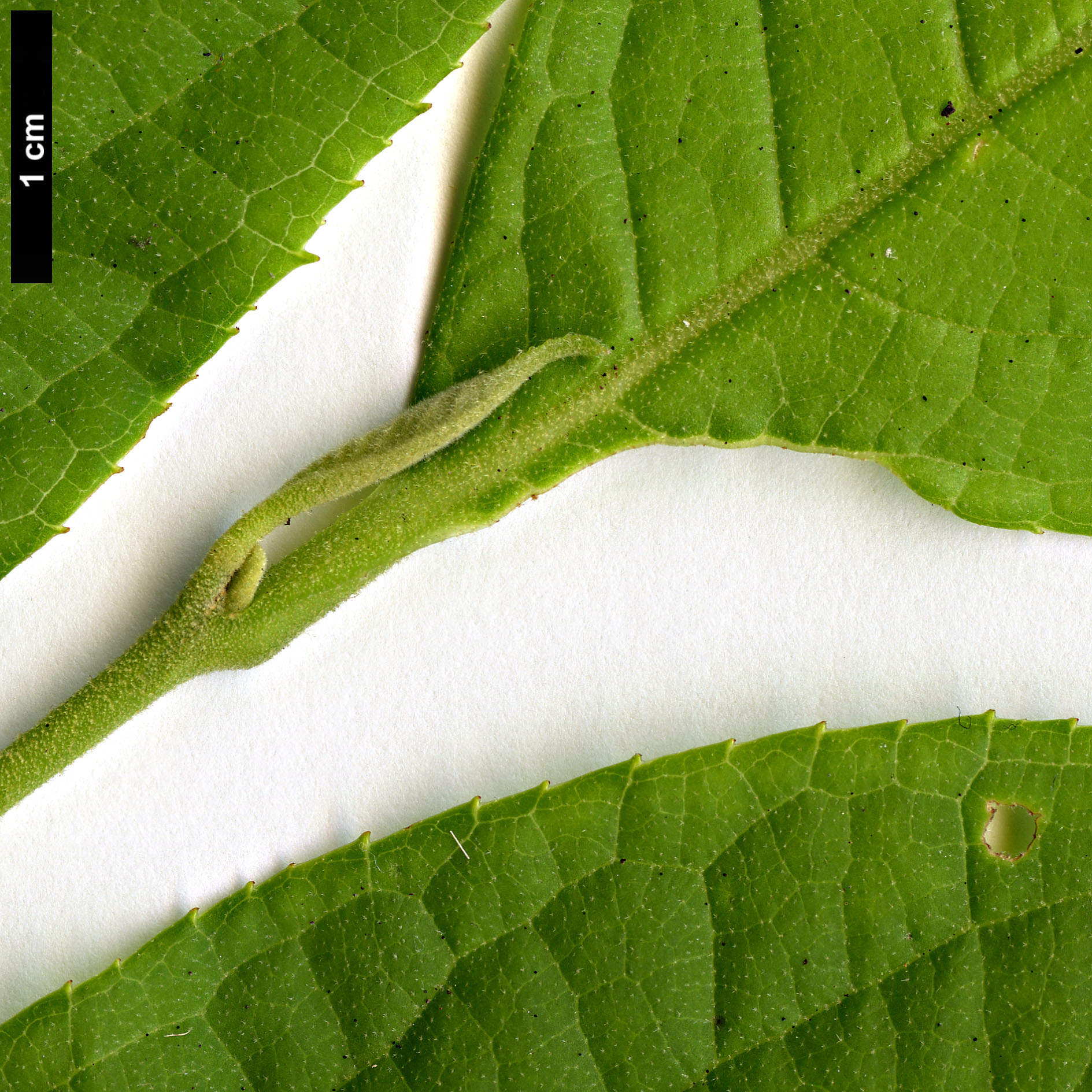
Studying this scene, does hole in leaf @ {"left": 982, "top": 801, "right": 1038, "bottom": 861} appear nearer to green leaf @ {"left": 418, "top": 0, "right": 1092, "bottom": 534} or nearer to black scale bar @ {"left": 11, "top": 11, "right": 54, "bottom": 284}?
green leaf @ {"left": 418, "top": 0, "right": 1092, "bottom": 534}

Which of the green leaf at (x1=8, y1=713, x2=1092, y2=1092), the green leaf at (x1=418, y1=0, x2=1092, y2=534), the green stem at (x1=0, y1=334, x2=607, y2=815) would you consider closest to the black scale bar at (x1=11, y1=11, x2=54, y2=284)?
the green stem at (x1=0, y1=334, x2=607, y2=815)

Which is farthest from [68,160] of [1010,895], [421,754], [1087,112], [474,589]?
[1010,895]

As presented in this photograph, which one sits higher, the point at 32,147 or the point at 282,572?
the point at 32,147

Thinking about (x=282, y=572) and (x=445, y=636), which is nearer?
(x=282, y=572)

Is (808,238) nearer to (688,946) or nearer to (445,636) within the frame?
(445,636)

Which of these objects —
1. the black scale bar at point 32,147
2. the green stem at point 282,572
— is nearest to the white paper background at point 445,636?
the green stem at point 282,572

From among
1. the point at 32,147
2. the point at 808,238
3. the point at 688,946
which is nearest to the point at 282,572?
the point at 32,147

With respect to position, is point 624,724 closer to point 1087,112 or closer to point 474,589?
point 474,589
